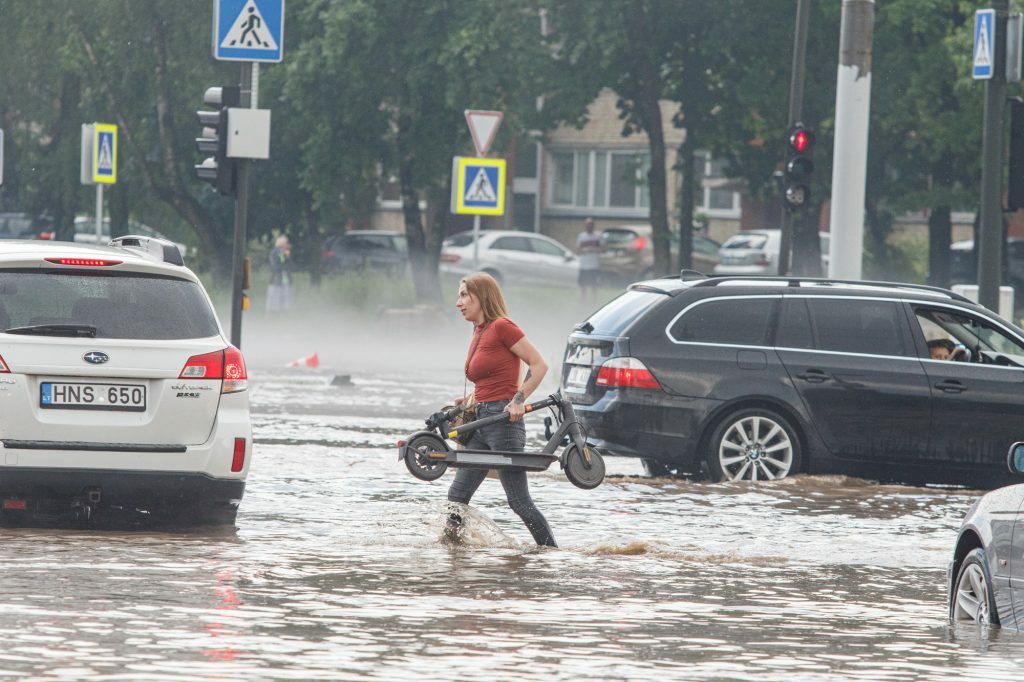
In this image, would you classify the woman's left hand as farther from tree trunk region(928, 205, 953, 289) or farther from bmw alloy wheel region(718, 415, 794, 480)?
tree trunk region(928, 205, 953, 289)

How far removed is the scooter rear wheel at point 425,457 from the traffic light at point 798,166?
48.6 ft

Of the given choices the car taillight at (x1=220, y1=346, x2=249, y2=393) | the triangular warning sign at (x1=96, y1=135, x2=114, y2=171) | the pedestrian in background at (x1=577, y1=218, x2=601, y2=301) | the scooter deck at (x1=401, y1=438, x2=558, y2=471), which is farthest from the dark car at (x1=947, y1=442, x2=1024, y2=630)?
the pedestrian in background at (x1=577, y1=218, x2=601, y2=301)

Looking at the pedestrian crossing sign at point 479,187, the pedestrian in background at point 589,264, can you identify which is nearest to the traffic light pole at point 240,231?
the pedestrian crossing sign at point 479,187

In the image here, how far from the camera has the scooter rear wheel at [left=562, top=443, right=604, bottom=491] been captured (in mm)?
11391

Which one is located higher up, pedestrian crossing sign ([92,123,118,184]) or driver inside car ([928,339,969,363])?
pedestrian crossing sign ([92,123,118,184])

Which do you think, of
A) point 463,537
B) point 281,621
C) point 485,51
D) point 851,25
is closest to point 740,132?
point 485,51

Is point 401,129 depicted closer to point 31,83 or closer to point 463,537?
point 31,83

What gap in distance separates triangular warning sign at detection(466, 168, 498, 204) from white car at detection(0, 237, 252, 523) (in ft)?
53.5

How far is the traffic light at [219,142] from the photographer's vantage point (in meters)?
18.0

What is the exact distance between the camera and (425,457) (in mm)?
11320

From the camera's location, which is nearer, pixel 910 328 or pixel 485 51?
pixel 910 328

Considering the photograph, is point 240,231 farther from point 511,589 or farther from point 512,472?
point 511,589

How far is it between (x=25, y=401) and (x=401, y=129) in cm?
2909

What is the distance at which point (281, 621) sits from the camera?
8.21 metres
